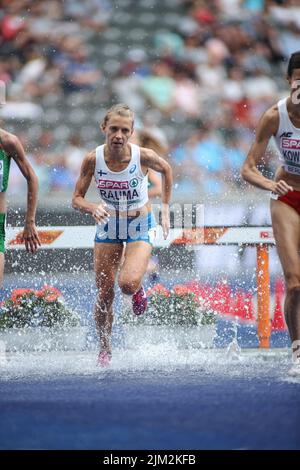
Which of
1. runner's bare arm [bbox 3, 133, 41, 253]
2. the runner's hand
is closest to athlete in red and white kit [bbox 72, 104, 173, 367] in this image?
runner's bare arm [bbox 3, 133, 41, 253]

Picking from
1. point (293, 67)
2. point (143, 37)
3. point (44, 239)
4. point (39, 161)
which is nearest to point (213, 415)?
point (293, 67)

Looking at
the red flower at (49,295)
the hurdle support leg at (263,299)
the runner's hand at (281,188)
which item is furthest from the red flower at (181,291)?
the runner's hand at (281,188)

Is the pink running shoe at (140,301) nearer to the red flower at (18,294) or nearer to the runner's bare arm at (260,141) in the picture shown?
the red flower at (18,294)

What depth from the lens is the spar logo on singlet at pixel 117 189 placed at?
703 cm

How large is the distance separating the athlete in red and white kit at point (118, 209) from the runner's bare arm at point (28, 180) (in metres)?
0.35

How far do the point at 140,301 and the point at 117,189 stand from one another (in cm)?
91

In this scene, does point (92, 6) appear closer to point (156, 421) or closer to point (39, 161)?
point (39, 161)

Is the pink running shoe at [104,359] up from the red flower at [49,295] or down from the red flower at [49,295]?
down

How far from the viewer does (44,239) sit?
7992 mm

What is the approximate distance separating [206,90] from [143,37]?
5.16 feet

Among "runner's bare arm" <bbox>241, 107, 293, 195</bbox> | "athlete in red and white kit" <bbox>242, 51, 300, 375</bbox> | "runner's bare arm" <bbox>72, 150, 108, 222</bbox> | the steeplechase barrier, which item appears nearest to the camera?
"athlete in red and white kit" <bbox>242, 51, 300, 375</bbox>

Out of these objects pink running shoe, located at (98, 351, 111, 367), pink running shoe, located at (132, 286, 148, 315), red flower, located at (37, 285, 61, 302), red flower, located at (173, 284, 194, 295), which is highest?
red flower, located at (173, 284, 194, 295)

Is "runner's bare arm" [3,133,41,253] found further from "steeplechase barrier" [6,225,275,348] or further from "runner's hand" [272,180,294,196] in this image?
"runner's hand" [272,180,294,196]

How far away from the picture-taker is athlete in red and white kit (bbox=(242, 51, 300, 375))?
620 centimetres
